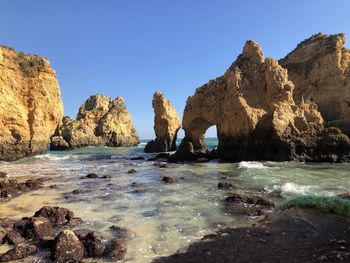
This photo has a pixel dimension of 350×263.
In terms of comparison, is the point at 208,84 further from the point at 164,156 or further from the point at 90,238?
the point at 90,238

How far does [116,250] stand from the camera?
27.9 ft

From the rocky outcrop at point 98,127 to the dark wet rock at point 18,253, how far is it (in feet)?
244

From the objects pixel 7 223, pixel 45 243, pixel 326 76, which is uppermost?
pixel 326 76

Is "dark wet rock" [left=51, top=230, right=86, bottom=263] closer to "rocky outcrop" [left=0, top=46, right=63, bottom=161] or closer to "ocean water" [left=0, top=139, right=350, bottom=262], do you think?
"ocean water" [left=0, top=139, right=350, bottom=262]

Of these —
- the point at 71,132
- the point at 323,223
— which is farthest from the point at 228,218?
the point at 71,132

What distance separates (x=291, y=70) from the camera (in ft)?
190

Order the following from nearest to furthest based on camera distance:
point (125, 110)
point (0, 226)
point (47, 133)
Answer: point (0, 226) → point (47, 133) → point (125, 110)

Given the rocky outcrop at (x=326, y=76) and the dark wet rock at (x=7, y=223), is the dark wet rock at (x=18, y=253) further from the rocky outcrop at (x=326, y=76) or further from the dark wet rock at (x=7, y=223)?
the rocky outcrop at (x=326, y=76)

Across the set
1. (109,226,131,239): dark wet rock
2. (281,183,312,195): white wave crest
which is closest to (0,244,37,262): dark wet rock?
(109,226,131,239): dark wet rock

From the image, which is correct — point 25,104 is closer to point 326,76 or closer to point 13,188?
point 13,188

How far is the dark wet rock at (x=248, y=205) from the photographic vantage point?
12195mm

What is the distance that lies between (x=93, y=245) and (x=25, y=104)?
33.1 meters

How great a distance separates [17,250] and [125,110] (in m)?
94.3

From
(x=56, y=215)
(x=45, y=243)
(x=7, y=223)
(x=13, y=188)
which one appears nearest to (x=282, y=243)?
(x=45, y=243)
